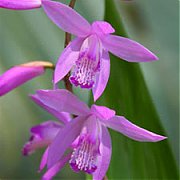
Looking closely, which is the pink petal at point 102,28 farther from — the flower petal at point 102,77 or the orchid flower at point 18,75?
the orchid flower at point 18,75

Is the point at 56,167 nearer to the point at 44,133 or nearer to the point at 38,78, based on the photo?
the point at 44,133

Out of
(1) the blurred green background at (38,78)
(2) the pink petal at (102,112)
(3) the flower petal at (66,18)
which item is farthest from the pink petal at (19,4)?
(1) the blurred green background at (38,78)

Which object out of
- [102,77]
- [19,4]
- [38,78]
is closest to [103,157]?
[102,77]

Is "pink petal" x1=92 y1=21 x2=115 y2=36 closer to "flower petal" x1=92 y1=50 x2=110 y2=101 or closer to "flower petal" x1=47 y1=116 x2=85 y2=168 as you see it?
"flower petal" x1=92 y1=50 x2=110 y2=101

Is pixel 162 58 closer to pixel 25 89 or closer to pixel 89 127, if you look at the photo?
pixel 25 89

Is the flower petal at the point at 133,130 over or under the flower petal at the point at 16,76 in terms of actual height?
under

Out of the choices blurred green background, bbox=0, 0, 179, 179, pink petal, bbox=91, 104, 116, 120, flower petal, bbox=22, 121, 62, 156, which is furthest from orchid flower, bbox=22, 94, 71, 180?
blurred green background, bbox=0, 0, 179, 179
